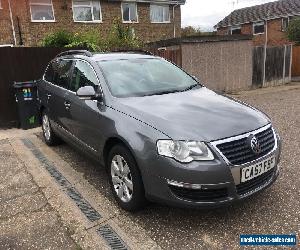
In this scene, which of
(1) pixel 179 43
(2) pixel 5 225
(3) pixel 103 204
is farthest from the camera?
(1) pixel 179 43

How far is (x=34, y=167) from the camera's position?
17.6 feet

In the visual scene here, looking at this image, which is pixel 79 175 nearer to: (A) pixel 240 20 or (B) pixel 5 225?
(B) pixel 5 225

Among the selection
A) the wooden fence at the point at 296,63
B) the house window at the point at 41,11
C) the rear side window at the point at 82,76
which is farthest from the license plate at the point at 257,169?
the house window at the point at 41,11

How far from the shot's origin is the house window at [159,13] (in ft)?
71.8

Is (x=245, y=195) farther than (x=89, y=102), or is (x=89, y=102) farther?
(x=89, y=102)

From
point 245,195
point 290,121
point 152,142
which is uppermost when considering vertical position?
point 152,142

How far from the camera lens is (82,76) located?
479 centimetres

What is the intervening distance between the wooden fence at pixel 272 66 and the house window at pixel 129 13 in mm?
9667

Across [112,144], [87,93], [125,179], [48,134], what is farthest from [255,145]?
[48,134]

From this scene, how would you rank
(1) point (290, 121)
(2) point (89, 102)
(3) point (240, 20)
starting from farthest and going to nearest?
(3) point (240, 20) → (1) point (290, 121) → (2) point (89, 102)

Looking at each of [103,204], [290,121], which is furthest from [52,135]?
[290,121]

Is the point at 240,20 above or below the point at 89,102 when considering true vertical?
above

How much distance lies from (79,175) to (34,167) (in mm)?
911

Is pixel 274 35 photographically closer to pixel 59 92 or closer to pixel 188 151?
pixel 59 92
